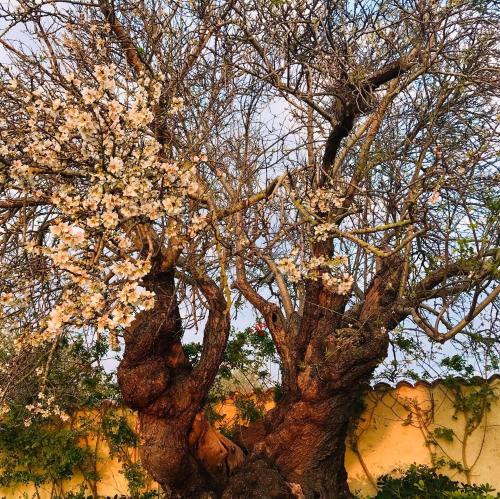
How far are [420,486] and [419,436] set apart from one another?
1.14 meters

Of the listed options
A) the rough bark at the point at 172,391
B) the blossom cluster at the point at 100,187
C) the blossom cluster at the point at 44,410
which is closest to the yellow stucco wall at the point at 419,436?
the rough bark at the point at 172,391

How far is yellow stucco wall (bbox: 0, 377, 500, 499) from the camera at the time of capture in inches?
262

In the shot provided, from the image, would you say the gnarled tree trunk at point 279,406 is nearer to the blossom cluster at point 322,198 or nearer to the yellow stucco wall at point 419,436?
the blossom cluster at point 322,198

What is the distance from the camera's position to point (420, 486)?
19.0ft

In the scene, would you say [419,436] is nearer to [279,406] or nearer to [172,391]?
[279,406]

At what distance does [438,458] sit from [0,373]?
576 centimetres

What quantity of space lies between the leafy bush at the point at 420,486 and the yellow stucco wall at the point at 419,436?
0.68 ft

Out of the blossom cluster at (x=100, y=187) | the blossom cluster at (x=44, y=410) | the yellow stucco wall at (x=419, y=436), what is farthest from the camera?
the yellow stucco wall at (x=419, y=436)

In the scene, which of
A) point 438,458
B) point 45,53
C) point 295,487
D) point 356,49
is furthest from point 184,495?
point 356,49

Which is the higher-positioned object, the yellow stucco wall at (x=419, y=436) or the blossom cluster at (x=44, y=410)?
the yellow stucco wall at (x=419, y=436)

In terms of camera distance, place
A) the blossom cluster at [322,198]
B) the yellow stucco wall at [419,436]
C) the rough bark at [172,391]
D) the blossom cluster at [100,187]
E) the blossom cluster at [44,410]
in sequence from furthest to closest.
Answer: the yellow stucco wall at [419,436] < the blossom cluster at [44,410] < the rough bark at [172,391] < the blossom cluster at [322,198] < the blossom cluster at [100,187]

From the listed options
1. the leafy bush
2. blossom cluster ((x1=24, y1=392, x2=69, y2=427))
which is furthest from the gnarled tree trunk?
blossom cluster ((x1=24, y1=392, x2=69, y2=427))

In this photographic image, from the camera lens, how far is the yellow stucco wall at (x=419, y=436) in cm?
665

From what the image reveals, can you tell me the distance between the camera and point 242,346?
7.66m
